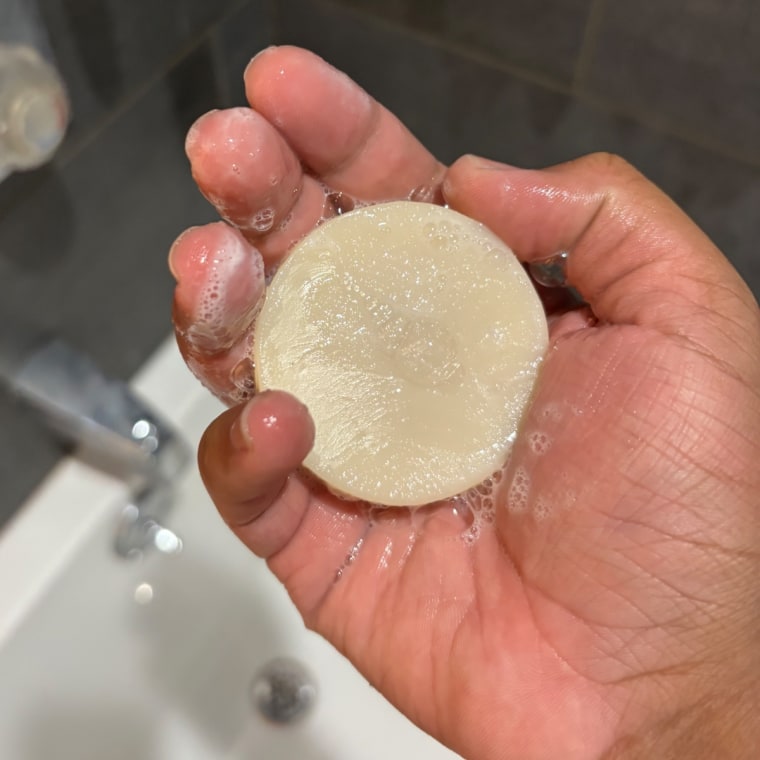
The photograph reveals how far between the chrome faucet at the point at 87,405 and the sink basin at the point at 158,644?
96mm

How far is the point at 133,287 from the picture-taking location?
38.7 inches

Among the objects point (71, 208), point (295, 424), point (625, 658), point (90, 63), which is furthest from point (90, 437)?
point (625, 658)

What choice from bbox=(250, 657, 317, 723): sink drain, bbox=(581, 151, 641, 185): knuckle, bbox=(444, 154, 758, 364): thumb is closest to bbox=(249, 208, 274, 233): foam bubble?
bbox=(444, 154, 758, 364): thumb

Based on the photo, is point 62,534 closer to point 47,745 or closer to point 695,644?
point 47,745

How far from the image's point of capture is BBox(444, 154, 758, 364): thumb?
23.5 inches

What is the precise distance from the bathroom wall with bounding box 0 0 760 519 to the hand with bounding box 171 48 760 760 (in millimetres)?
220

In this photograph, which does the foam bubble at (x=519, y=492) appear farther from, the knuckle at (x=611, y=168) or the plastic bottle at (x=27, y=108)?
the plastic bottle at (x=27, y=108)

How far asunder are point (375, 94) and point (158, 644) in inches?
28.4

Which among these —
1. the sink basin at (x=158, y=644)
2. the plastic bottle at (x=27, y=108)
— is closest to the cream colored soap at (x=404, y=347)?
the plastic bottle at (x=27, y=108)

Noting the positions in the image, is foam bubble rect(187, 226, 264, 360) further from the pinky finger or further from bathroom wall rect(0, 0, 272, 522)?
bathroom wall rect(0, 0, 272, 522)

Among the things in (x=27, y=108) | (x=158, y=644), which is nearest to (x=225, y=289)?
(x=27, y=108)

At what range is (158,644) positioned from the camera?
3.37 ft

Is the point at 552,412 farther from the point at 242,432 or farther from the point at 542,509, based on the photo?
the point at 242,432

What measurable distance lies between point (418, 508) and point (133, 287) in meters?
0.50
